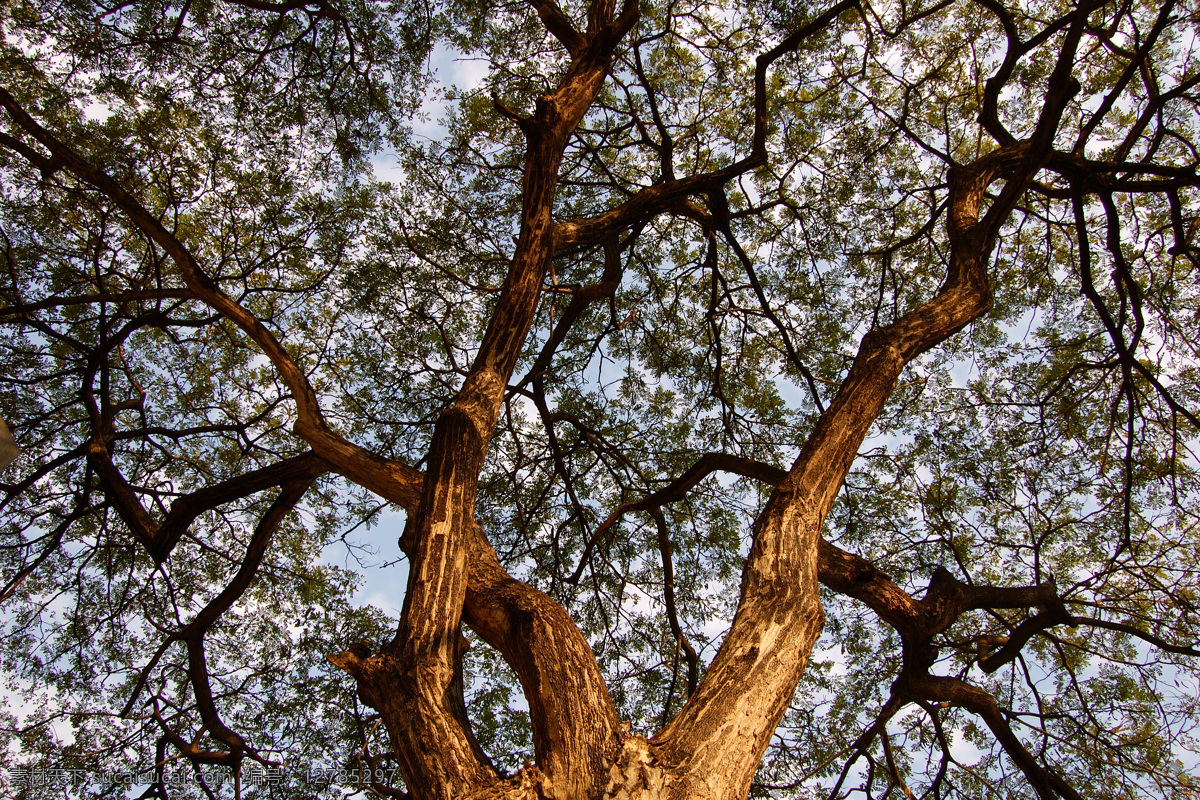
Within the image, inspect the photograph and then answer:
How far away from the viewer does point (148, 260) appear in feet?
17.4

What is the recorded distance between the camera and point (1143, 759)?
4.45m

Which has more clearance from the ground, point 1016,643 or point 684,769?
point 1016,643

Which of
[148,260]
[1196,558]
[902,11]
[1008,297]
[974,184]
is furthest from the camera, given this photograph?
[1008,297]

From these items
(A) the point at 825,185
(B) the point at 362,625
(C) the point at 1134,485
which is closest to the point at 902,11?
(A) the point at 825,185

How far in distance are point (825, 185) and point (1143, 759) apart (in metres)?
4.84

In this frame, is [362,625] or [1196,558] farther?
[362,625]

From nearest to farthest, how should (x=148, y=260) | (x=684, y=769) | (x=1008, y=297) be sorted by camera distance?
1. (x=684, y=769)
2. (x=148, y=260)
3. (x=1008, y=297)

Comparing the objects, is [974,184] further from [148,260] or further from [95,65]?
[95,65]

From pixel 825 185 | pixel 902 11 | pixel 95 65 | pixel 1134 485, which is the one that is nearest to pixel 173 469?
pixel 95 65

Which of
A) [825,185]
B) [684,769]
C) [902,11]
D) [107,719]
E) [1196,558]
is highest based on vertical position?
[902,11]

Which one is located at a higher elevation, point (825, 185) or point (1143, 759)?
point (825, 185)

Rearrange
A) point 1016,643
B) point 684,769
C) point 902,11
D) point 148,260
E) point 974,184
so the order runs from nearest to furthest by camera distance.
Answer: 1. point 684,769
2. point 1016,643
3. point 974,184
4. point 148,260
5. point 902,11

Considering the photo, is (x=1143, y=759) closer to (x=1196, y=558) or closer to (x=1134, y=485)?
(x=1196, y=558)

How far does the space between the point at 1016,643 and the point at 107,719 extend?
20.2 feet
